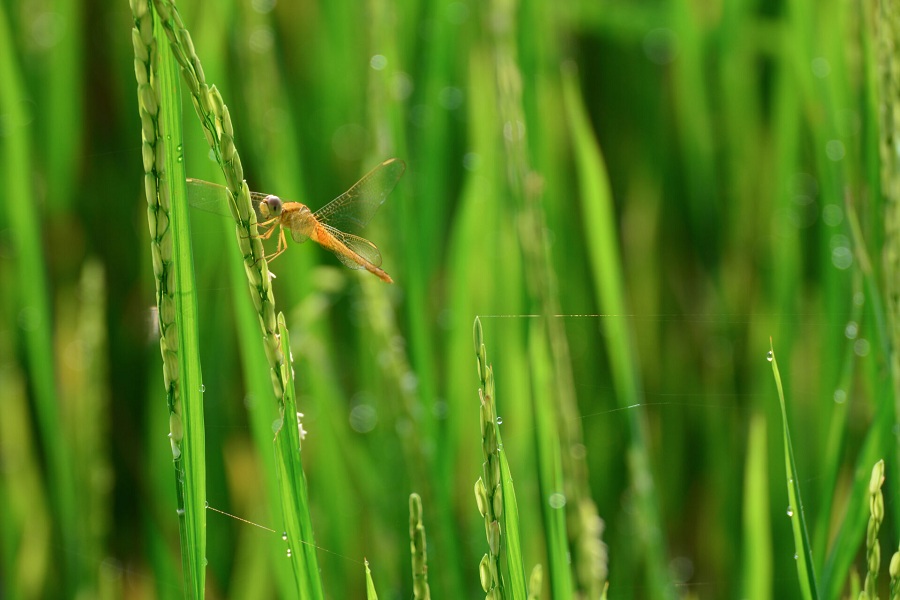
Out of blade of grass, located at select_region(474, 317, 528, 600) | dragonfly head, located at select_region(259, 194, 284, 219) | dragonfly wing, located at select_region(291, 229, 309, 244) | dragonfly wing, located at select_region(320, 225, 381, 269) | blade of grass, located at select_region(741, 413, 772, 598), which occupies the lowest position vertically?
blade of grass, located at select_region(741, 413, 772, 598)

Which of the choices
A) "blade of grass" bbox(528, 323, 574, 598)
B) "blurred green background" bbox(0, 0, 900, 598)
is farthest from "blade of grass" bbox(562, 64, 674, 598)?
"blade of grass" bbox(528, 323, 574, 598)

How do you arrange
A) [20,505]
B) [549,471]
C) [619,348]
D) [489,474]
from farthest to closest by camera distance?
[20,505]
[619,348]
[549,471]
[489,474]

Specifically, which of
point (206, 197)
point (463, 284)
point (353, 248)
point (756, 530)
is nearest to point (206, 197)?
point (206, 197)

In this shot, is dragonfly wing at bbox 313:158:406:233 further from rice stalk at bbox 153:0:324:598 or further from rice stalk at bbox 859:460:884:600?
rice stalk at bbox 859:460:884:600

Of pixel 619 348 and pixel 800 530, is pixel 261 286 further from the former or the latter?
pixel 619 348

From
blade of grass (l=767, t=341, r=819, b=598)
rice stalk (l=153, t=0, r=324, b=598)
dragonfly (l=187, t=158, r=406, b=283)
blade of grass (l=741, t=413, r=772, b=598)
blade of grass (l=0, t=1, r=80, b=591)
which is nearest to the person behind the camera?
rice stalk (l=153, t=0, r=324, b=598)

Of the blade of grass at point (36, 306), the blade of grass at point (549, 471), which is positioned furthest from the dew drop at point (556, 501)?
the blade of grass at point (36, 306)

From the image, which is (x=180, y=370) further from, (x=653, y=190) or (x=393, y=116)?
(x=653, y=190)
